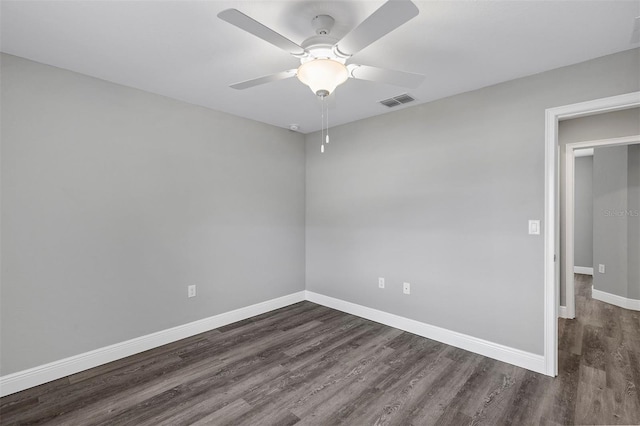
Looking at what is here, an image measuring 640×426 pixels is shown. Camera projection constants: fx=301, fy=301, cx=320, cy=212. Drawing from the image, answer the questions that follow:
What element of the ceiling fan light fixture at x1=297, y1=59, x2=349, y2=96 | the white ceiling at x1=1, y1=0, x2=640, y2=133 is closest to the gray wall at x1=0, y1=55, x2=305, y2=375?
the white ceiling at x1=1, y1=0, x2=640, y2=133

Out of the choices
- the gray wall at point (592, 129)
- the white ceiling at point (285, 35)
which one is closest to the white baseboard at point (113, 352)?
the white ceiling at point (285, 35)

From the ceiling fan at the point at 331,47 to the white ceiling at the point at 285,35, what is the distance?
0.25 metres

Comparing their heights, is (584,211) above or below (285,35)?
below

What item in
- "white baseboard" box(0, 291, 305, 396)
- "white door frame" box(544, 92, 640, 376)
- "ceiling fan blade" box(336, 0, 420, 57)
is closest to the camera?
"ceiling fan blade" box(336, 0, 420, 57)

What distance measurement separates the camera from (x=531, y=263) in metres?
2.50

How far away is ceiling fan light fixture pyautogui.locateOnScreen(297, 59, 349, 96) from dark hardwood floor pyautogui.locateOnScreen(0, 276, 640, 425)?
2.03 m

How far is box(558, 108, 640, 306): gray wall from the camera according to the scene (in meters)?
3.06

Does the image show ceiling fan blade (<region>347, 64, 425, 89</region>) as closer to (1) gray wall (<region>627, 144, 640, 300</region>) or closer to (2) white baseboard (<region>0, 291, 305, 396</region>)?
(2) white baseboard (<region>0, 291, 305, 396</region>)

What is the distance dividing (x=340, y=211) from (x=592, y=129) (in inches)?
116

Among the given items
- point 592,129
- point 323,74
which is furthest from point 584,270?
point 323,74

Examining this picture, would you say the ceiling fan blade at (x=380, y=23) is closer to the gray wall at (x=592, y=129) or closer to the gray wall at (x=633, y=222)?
the gray wall at (x=592, y=129)

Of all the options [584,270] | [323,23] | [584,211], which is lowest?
[584,270]

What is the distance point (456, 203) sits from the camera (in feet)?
9.62

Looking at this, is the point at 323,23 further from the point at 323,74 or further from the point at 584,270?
the point at 584,270
